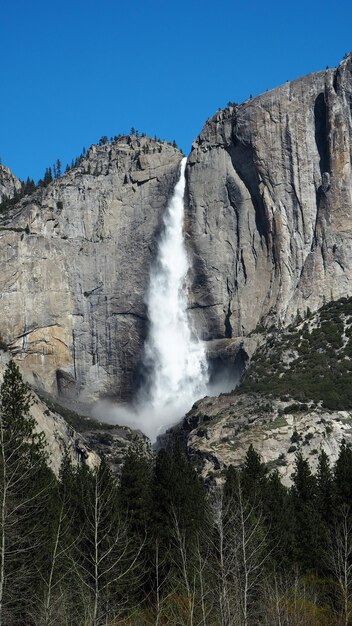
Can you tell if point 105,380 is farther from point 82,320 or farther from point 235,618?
point 235,618

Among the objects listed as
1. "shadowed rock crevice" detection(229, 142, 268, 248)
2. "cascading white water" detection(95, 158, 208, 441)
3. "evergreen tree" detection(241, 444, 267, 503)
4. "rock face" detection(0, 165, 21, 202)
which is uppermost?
"rock face" detection(0, 165, 21, 202)

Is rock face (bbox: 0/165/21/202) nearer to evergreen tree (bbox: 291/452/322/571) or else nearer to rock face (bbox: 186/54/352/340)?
rock face (bbox: 186/54/352/340)

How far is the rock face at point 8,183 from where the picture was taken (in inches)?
7175

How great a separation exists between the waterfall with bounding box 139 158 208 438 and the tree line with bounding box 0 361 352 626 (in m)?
65.0

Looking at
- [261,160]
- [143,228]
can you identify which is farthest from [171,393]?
[261,160]

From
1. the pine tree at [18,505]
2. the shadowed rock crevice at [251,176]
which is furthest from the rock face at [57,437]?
the shadowed rock crevice at [251,176]

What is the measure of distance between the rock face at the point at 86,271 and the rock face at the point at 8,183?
20.5 metres

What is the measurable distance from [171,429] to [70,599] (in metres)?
79.0

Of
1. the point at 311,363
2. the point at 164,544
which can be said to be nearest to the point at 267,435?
the point at 311,363

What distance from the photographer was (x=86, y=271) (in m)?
155

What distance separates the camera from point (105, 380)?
6009 inches

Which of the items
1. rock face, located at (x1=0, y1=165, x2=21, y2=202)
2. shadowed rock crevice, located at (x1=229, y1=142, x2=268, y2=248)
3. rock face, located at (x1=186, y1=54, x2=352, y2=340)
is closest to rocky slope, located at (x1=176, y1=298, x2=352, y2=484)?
rock face, located at (x1=186, y1=54, x2=352, y2=340)

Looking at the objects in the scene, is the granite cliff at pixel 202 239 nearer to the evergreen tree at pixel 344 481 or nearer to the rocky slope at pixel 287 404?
the rocky slope at pixel 287 404

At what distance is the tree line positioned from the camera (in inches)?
2108
